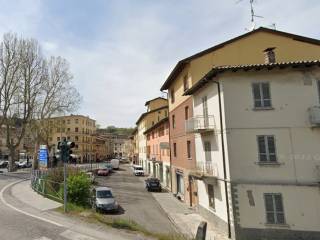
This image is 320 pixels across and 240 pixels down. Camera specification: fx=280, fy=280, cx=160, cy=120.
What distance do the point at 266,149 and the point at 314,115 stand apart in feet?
9.86

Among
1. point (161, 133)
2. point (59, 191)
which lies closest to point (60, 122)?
point (161, 133)

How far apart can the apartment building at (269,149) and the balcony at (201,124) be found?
0.98m

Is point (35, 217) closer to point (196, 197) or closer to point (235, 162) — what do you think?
point (235, 162)

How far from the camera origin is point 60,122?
51094mm

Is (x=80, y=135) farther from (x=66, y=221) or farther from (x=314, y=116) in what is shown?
(x=314, y=116)

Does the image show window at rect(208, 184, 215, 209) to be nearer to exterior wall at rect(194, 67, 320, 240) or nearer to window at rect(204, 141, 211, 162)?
window at rect(204, 141, 211, 162)

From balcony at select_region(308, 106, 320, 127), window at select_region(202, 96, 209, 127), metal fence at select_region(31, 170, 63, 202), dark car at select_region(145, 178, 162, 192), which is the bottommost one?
dark car at select_region(145, 178, 162, 192)

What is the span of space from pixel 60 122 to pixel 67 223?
4185 cm

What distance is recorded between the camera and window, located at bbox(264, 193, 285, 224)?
1436 centimetres

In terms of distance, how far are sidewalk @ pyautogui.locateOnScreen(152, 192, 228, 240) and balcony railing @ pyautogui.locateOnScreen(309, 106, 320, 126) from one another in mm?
7692

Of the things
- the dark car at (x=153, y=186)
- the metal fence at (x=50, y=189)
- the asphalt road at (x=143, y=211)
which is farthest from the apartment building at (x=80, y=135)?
the metal fence at (x=50, y=189)

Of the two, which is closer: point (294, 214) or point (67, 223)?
point (67, 223)

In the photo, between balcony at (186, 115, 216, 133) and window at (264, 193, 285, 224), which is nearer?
window at (264, 193, 285, 224)

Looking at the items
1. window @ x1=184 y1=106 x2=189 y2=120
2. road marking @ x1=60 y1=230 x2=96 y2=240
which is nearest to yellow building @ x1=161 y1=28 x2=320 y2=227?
window @ x1=184 y1=106 x2=189 y2=120
